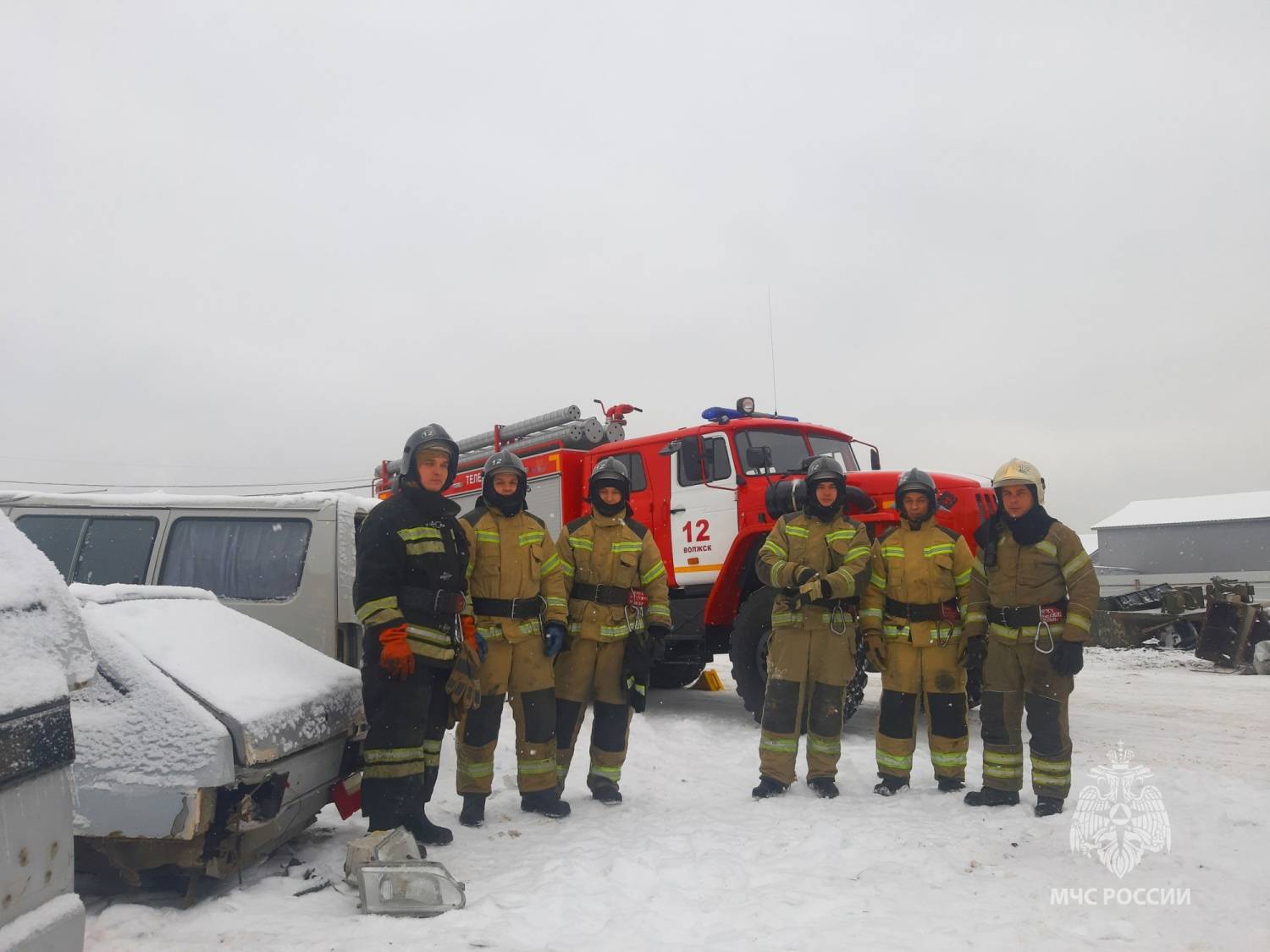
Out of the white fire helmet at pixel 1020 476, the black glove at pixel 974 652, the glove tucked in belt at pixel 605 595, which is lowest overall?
the black glove at pixel 974 652

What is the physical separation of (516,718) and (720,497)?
3.31 meters

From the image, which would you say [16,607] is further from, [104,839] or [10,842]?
[104,839]

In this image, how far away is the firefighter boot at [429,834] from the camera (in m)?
3.86

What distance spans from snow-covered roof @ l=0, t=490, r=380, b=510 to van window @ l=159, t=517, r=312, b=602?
8 centimetres

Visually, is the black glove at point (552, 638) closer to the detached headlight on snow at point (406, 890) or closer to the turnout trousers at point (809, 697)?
the turnout trousers at point (809, 697)

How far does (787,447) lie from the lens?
305 inches

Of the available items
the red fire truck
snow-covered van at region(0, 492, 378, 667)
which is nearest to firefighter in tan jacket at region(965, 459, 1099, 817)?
the red fire truck

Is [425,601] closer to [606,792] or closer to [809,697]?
[606,792]

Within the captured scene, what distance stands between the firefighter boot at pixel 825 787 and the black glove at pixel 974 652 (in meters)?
0.97

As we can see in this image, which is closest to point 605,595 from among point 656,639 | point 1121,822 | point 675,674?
point 656,639

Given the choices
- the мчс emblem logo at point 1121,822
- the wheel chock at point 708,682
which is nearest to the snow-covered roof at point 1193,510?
the wheel chock at point 708,682

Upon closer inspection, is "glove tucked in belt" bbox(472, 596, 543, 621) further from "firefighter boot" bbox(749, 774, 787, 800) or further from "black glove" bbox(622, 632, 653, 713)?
"firefighter boot" bbox(749, 774, 787, 800)

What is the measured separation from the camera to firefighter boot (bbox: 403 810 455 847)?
386 cm

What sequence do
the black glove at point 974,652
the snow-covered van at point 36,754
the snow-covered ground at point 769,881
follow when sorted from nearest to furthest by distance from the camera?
the snow-covered van at point 36,754 → the snow-covered ground at point 769,881 → the black glove at point 974,652
